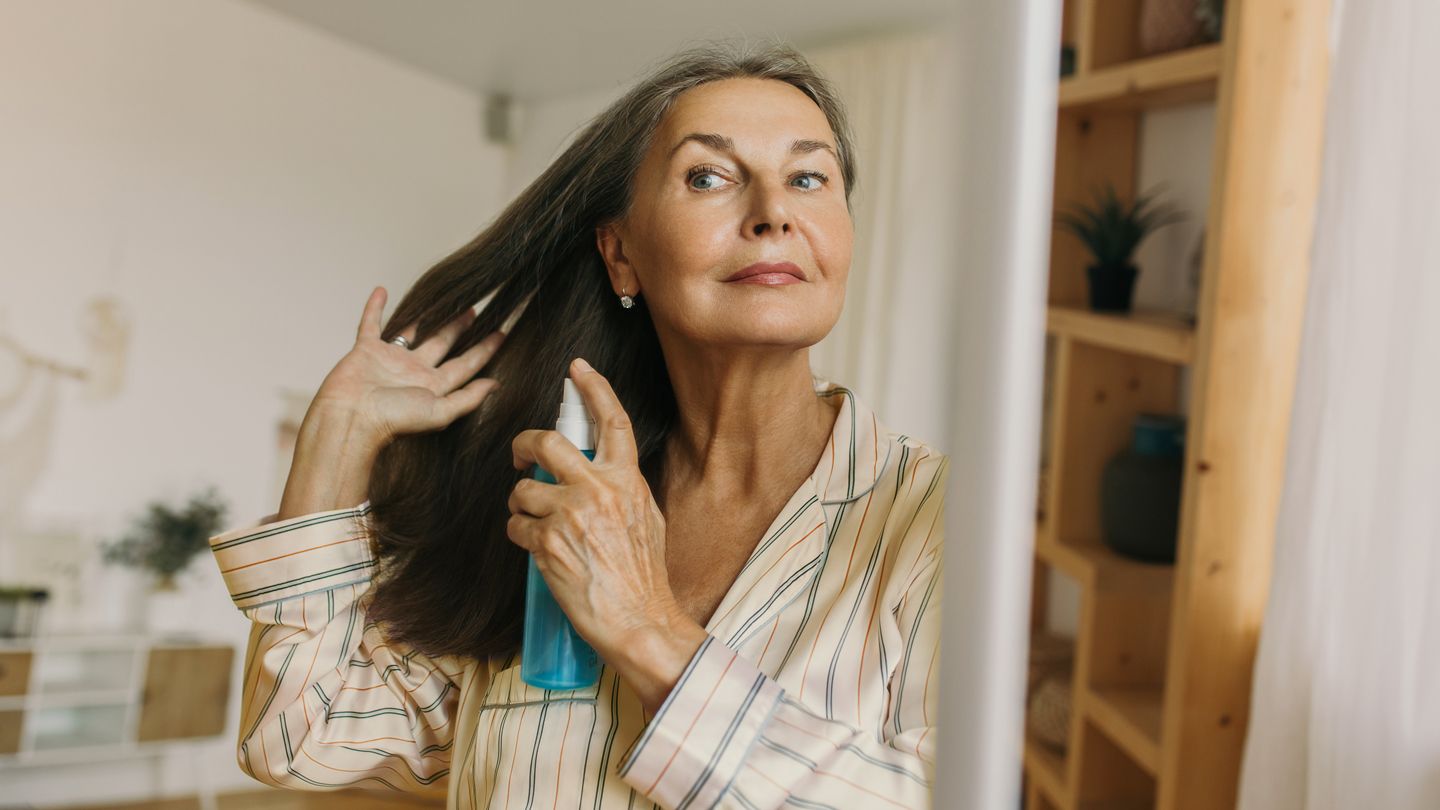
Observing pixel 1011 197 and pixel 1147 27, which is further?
pixel 1147 27

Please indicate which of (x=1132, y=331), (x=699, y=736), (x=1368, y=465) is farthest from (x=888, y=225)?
(x=699, y=736)

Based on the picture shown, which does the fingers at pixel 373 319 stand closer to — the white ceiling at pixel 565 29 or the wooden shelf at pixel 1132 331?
the white ceiling at pixel 565 29

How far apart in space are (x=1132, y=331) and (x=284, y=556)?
106 centimetres

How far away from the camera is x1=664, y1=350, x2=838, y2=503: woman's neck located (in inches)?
29.4

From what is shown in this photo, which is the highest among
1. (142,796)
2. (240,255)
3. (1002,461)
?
(240,255)

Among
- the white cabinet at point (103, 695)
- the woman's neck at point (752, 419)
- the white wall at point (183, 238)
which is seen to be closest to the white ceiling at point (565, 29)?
the woman's neck at point (752, 419)

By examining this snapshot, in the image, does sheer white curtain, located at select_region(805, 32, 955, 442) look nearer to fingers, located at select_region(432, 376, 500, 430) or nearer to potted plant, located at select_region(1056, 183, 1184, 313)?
potted plant, located at select_region(1056, 183, 1184, 313)

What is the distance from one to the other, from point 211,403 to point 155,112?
2.54 feet

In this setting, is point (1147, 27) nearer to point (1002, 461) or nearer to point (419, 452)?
point (419, 452)

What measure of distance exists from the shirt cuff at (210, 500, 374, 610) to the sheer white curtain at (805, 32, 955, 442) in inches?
20.8

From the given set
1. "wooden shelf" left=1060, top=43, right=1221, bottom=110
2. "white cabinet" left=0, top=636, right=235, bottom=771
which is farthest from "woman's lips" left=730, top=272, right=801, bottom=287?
"white cabinet" left=0, top=636, right=235, bottom=771

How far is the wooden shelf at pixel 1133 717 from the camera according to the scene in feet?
4.20

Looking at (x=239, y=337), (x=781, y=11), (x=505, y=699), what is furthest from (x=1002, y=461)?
(x=239, y=337)

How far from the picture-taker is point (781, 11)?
104cm
